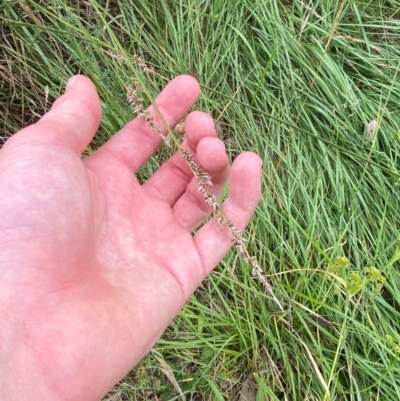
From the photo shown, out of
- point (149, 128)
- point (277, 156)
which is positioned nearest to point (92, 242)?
point (149, 128)

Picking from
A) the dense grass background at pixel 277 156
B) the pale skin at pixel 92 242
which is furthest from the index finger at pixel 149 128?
the dense grass background at pixel 277 156

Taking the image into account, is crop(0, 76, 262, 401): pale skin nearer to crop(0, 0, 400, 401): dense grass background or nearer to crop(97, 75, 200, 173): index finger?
crop(97, 75, 200, 173): index finger

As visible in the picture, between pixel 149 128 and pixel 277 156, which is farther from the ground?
pixel 149 128

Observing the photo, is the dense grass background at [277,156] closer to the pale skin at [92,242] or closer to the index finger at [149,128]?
the index finger at [149,128]

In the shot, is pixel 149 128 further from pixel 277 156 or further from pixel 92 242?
pixel 277 156

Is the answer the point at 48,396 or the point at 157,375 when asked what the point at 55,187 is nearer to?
the point at 48,396

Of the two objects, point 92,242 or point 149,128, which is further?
point 149,128

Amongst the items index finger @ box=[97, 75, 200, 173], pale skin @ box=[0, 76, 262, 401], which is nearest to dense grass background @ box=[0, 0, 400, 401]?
index finger @ box=[97, 75, 200, 173]

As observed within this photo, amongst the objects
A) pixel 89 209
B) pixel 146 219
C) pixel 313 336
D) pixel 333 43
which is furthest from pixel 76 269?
pixel 333 43
